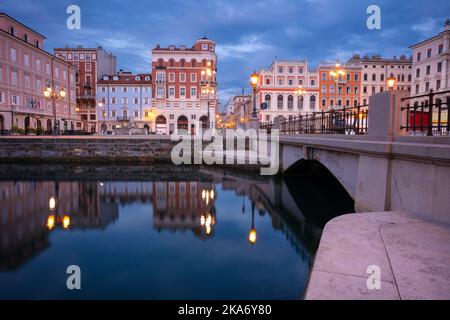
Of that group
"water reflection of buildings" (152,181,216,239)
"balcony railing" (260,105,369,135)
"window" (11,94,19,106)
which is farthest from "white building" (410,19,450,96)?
"window" (11,94,19,106)

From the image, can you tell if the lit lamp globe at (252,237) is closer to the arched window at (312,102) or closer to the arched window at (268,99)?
the arched window at (268,99)

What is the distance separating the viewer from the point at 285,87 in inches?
2453

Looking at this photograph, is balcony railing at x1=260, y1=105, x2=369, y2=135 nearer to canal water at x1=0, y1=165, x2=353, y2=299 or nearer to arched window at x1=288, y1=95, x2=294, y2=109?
canal water at x1=0, y1=165, x2=353, y2=299

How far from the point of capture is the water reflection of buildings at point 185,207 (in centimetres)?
1215

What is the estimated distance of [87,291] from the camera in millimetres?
6992

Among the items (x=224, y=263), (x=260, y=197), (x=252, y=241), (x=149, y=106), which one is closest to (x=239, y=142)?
(x=260, y=197)

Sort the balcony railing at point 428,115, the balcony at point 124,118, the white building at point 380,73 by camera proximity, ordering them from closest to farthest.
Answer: the balcony railing at point 428,115, the balcony at point 124,118, the white building at point 380,73

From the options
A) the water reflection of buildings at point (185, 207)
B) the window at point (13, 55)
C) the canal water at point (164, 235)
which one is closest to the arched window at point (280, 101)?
the canal water at point (164, 235)

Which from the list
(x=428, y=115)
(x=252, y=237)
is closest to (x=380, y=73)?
(x=428, y=115)

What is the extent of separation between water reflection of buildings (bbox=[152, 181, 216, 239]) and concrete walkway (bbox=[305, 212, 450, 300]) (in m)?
6.44

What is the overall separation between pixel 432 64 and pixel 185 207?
51035 mm

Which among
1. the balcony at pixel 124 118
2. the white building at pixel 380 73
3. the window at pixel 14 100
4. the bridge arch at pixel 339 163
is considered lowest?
the bridge arch at pixel 339 163

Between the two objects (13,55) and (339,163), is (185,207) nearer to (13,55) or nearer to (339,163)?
(339,163)

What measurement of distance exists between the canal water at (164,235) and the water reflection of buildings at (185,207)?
2.1 inches
